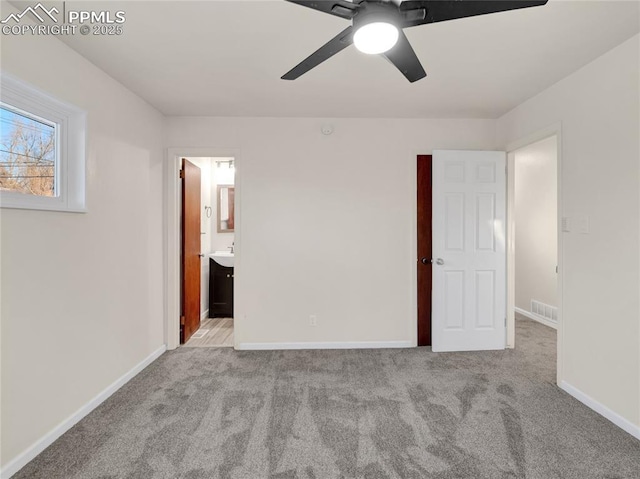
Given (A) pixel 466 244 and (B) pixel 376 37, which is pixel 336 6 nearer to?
(B) pixel 376 37

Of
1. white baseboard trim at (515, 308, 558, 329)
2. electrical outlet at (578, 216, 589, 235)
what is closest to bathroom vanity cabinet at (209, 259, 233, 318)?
electrical outlet at (578, 216, 589, 235)

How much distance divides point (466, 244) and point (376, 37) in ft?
8.47

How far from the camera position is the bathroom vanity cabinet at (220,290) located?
4.66 m

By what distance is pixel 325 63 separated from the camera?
2338 millimetres

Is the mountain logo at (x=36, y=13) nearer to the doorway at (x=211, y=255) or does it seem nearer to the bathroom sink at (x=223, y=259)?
the doorway at (x=211, y=255)

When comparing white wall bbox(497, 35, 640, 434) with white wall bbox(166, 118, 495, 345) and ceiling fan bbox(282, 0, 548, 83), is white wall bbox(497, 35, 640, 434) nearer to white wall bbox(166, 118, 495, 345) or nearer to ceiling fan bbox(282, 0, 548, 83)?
white wall bbox(166, 118, 495, 345)

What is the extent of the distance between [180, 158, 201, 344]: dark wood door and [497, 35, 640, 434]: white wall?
3503 mm

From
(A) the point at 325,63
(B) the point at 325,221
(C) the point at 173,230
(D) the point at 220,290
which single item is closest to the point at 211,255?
(D) the point at 220,290

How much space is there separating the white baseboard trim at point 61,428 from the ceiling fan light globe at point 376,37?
2.63m

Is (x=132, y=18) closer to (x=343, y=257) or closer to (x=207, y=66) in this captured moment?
(x=207, y=66)

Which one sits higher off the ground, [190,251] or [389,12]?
[389,12]

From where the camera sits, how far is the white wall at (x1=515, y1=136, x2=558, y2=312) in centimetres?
434

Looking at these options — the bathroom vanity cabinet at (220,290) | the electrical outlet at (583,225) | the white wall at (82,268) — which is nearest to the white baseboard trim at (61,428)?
the white wall at (82,268)

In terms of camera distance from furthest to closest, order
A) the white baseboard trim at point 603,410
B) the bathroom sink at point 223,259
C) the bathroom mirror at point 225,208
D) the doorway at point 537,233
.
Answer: the bathroom mirror at point 225,208 → the bathroom sink at point 223,259 → the doorway at point 537,233 → the white baseboard trim at point 603,410
